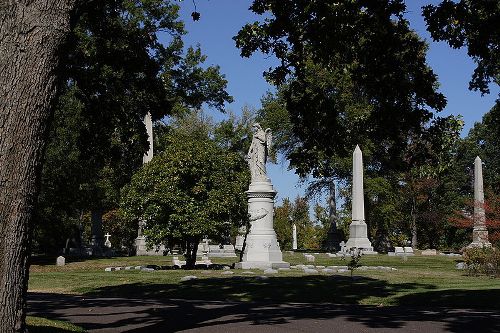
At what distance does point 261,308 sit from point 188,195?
12.9 metres

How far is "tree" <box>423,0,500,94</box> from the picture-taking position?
1188 centimetres

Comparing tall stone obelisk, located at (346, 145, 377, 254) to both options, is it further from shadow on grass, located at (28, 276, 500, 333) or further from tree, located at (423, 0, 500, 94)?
tree, located at (423, 0, 500, 94)

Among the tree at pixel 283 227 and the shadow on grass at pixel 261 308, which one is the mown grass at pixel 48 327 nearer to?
the shadow on grass at pixel 261 308

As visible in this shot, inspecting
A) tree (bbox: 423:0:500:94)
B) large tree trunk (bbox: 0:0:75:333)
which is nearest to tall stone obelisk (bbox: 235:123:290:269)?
tree (bbox: 423:0:500:94)

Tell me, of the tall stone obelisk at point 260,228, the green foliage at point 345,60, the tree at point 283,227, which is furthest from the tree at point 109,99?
the tree at point 283,227

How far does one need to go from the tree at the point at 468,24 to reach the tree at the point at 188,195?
1354 centimetres

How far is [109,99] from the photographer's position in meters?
14.9

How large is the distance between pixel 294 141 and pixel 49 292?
4026cm

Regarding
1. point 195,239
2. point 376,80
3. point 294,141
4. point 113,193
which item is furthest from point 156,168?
point 294,141

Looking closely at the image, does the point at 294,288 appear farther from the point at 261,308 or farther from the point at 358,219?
the point at 358,219

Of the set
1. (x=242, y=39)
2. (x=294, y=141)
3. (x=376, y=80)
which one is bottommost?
(x=376, y=80)

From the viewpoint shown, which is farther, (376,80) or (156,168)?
(156,168)

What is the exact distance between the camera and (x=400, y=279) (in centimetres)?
1938

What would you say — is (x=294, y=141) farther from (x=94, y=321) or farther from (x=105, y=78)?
(x=94, y=321)
